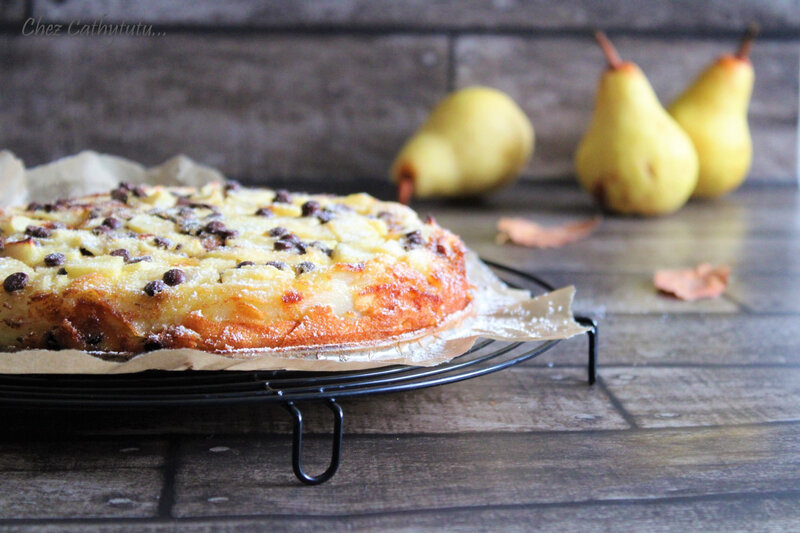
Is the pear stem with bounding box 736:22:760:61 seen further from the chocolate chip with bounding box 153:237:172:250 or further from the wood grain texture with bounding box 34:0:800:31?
the chocolate chip with bounding box 153:237:172:250

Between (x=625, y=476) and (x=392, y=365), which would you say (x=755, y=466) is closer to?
(x=625, y=476)

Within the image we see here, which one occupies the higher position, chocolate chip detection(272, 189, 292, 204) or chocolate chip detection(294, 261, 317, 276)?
chocolate chip detection(272, 189, 292, 204)

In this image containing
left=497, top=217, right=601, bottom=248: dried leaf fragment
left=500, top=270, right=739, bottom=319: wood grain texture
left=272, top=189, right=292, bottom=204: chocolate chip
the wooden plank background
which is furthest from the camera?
the wooden plank background

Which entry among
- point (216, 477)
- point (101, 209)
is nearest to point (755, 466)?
point (216, 477)

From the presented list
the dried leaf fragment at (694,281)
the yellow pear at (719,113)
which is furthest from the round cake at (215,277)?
the yellow pear at (719,113)

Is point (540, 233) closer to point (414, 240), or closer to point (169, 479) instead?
point (414, 240)

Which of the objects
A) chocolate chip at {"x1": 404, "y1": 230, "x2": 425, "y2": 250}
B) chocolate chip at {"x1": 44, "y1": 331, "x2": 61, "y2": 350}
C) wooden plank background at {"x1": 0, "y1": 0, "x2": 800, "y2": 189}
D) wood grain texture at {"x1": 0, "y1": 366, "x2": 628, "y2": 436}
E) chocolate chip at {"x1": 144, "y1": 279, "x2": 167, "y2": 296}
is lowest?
wood grain texture at {"x1": 0, "y1": 366, "x2": 628, "y2": 436}

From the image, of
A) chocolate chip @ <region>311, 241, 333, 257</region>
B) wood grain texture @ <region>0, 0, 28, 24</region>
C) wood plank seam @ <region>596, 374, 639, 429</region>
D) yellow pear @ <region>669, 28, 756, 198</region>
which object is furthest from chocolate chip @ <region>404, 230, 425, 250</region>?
wood grain texture @ <region>0, 0, 28, 24</region>
